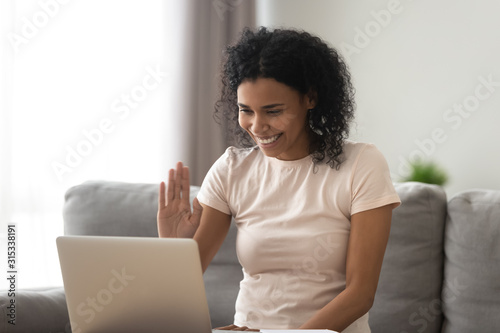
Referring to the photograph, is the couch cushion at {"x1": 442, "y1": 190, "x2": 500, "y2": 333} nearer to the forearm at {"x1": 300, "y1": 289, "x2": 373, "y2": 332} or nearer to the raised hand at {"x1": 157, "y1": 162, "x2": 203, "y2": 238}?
the forearm at {"x1": 300, "y1": 289, "x2": 373, "y2": 332}

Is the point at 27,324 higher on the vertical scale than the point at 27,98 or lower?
lower

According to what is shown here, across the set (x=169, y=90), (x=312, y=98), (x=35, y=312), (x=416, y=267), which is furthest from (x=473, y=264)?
(x=169, y=90)

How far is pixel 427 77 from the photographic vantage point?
8.77ft

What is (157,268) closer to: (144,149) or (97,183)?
(97,183)

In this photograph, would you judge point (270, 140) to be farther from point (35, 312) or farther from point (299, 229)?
point (35, 312)

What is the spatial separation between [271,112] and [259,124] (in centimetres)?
4

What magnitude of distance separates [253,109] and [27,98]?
1430 mm

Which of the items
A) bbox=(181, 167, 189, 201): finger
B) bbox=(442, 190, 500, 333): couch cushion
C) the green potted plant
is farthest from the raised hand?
the green potted plant

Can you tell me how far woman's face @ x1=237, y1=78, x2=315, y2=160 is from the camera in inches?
59.3

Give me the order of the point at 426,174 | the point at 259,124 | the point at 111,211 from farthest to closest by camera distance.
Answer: the point at 426,174
the point at 111,211
the point at 259,124

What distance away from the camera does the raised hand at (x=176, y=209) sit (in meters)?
1.55

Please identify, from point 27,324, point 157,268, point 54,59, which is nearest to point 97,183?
point 27,324

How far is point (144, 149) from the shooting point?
2908mm

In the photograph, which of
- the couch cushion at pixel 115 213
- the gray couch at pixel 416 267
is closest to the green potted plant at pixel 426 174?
the gray couch at pixel 416 267
